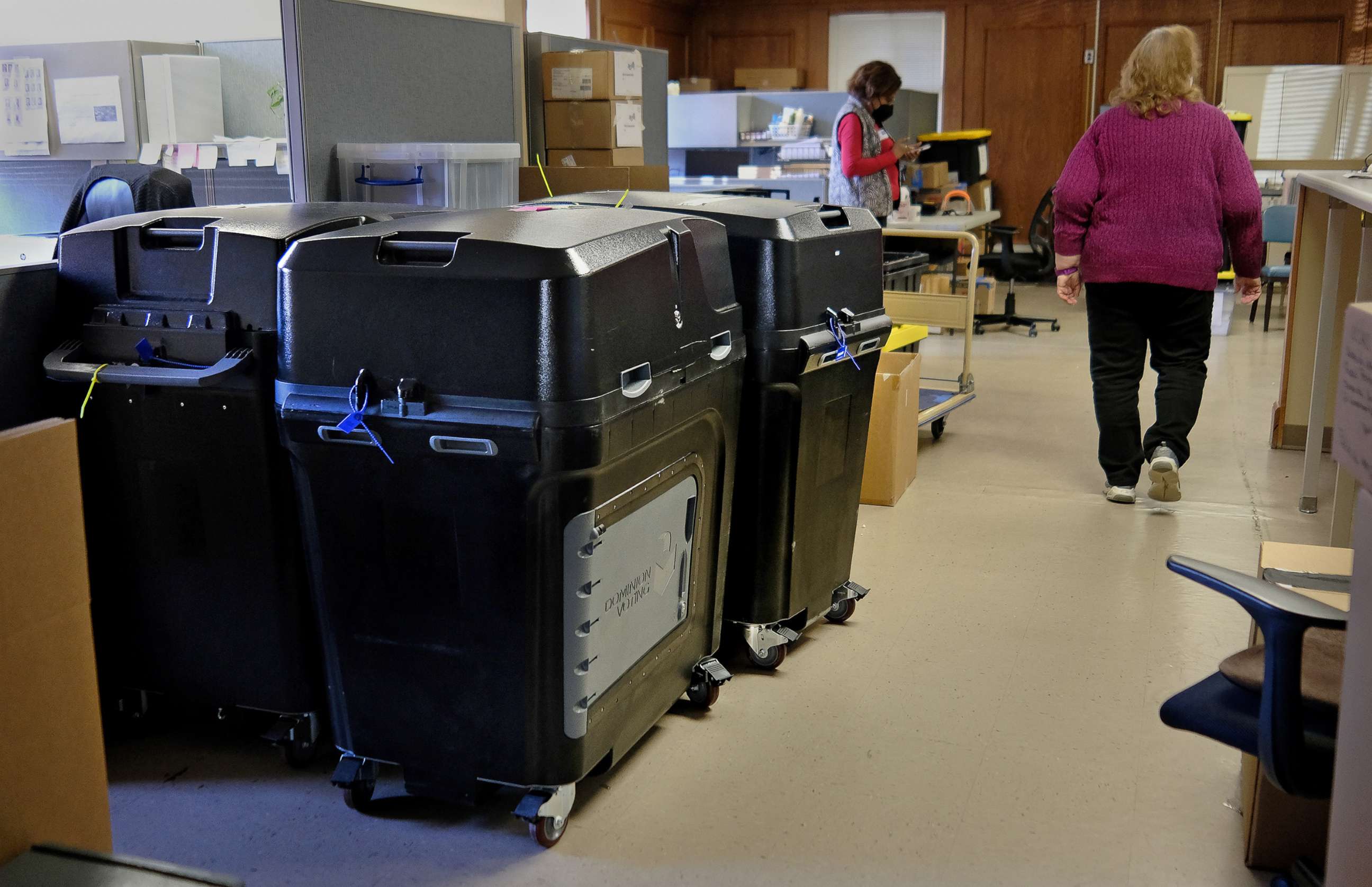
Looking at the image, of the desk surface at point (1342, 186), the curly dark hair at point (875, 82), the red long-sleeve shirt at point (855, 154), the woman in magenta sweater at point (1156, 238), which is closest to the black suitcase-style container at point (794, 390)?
the desk surface at point (1342, 186)

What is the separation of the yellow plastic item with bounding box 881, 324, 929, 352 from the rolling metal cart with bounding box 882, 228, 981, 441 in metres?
0.20

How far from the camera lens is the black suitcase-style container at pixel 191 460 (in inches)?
70.0

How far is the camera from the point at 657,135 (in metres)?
4.73

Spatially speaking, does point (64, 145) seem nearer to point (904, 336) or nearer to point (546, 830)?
point (904, 336)

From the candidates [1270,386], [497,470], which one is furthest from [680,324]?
[1270,386]

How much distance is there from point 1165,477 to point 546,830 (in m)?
2.37

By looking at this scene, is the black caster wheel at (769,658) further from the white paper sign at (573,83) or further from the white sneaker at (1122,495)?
the white paper sign at (573,83)

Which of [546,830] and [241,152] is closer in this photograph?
[546,830]

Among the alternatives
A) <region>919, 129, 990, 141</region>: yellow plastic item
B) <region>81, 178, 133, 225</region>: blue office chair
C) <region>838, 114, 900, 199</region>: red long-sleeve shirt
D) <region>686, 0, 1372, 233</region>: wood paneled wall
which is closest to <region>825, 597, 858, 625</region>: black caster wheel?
<region>81, 178, 133, 225</region>: blue office chair

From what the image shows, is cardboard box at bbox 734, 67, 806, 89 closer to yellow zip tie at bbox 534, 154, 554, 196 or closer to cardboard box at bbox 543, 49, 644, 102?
cardboard box at bbox 543, 49, 644, 102

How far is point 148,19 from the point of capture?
5109 mm

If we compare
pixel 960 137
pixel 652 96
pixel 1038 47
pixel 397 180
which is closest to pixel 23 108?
pixel 397 180

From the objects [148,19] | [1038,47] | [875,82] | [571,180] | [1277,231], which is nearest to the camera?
[571,180]

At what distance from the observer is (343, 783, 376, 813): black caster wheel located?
1817mm
